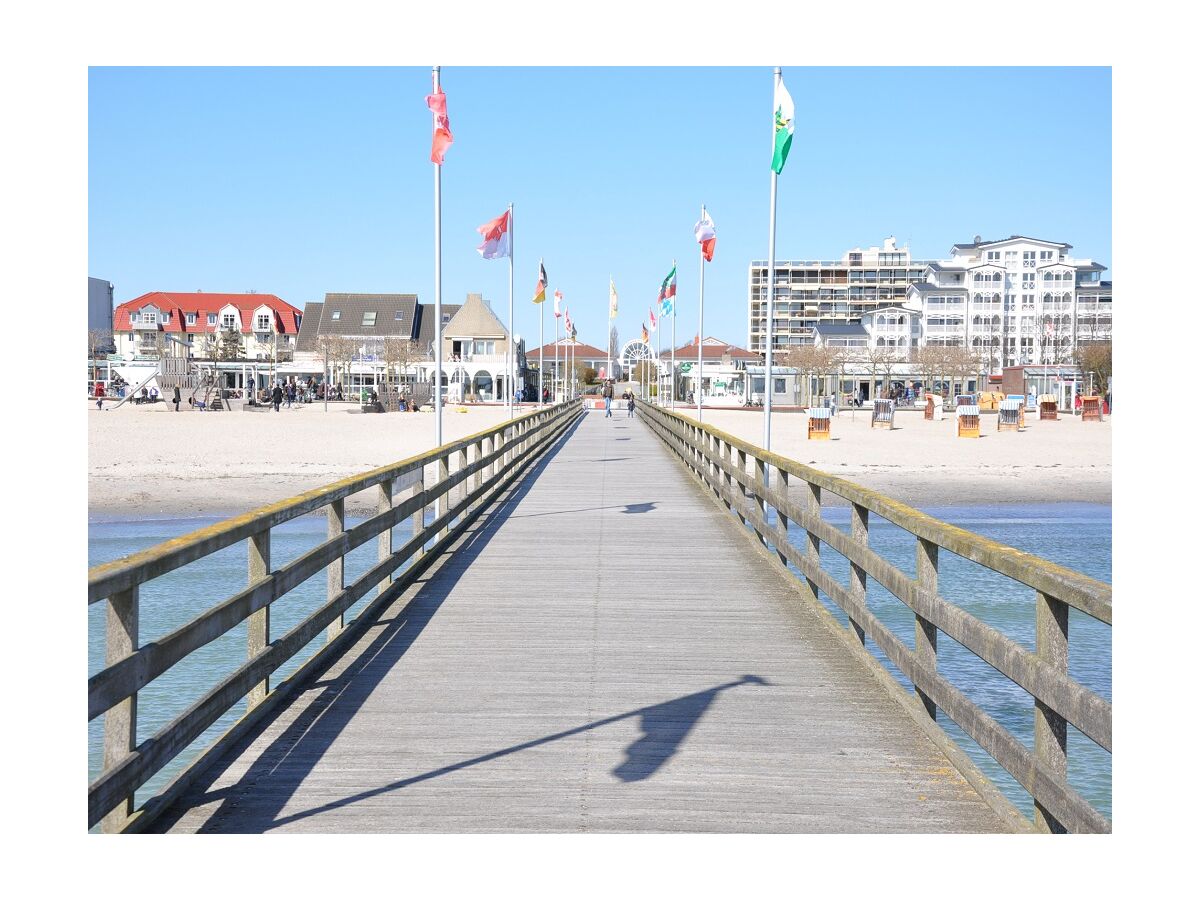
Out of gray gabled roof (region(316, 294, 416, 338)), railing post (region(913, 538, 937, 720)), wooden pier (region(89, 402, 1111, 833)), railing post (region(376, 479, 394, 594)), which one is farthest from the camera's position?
gray gabled roof (region(316, 294, 416, 338))

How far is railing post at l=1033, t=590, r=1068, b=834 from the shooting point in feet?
14.0

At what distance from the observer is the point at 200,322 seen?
405 ft

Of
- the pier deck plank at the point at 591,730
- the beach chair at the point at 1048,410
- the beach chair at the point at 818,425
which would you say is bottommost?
the pier deck plank at the point at 591,730

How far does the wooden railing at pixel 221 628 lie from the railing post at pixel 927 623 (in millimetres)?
2995

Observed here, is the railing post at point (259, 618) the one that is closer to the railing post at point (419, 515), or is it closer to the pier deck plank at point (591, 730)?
the pier deck plank at point (591, 730)

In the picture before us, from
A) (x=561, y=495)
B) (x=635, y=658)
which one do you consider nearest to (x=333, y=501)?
(x=635, y=658)

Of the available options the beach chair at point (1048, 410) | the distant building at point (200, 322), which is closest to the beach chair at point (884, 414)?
the beach chair at point (1048, 410)

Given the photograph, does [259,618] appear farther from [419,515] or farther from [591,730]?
[419,515]

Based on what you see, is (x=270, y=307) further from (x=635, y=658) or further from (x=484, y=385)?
(x=635, y=658)

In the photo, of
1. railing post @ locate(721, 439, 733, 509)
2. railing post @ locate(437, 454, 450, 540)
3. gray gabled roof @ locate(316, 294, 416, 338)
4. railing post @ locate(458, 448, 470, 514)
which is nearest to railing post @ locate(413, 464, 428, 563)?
railing post @ locate(437, 454, 450, 540)

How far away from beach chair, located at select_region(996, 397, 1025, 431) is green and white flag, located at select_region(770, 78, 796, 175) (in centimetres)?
3227

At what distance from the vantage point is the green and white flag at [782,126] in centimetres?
1864

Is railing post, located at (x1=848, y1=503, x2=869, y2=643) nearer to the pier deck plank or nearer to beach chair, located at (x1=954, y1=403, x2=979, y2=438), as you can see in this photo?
the pier deck plank
